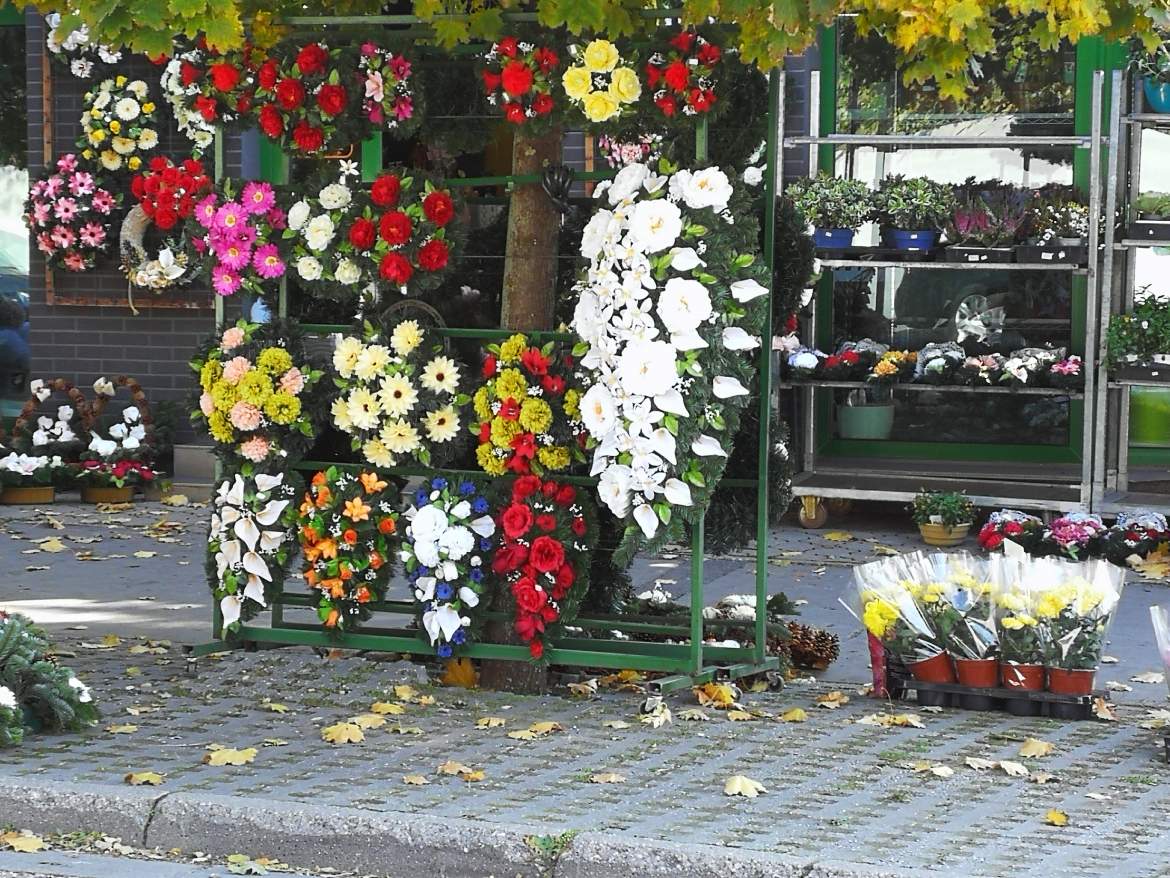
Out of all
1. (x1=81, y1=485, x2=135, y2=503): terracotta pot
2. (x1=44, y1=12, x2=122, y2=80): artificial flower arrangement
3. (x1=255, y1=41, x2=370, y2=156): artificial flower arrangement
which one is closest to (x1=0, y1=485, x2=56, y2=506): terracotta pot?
(x1=81, y1=485, x2=135, y2=503): terracotta pot

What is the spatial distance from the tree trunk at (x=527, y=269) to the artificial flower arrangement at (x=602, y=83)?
606 millimetres

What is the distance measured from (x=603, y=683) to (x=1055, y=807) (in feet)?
7.22

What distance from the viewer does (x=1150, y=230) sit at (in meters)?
10.6

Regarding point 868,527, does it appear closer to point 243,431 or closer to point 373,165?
point 373,165

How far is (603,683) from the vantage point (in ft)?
24.7

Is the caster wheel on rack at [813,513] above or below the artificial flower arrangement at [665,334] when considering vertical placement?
below

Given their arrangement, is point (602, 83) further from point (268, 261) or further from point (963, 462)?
point (963, 462)

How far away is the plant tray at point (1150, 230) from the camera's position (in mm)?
10547

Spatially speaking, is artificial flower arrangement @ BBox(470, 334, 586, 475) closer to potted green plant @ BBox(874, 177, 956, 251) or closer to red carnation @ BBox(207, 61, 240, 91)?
→ red carnation @ BBox(207, 61, 240, 91)

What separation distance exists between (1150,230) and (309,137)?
5280 mm

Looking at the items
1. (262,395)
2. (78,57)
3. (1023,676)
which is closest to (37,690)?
(262,395)

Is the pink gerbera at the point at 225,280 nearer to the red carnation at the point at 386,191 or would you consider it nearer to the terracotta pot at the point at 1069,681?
the red carnation at the point at 386,191

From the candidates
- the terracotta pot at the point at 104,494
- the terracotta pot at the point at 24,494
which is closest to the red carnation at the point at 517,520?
the terracotta pot at the point at 104,494

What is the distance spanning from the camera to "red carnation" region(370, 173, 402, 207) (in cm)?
717
